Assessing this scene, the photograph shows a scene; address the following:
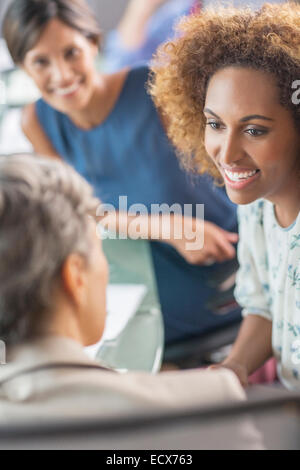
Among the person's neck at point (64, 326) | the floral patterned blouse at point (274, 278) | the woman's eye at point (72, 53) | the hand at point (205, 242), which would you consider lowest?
the person's neck at point (64, 326)

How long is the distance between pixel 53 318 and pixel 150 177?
1.21ft

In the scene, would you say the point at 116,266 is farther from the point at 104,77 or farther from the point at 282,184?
the point at 282,184

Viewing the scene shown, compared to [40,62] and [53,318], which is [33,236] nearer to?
[53,318]

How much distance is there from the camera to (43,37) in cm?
66

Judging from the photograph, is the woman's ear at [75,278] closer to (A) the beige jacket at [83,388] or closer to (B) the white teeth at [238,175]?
(A) the beige jacket at [83,388]

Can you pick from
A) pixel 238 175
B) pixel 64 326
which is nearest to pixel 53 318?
pixel 64 326

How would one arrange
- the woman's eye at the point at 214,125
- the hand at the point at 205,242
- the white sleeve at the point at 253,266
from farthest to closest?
the hand at the point at 205,242 < the white sleeve at the point at 253,266 < the woman's eye at the point at 214,125

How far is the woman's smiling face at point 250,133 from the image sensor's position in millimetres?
398

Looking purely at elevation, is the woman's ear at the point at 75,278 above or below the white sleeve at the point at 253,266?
below

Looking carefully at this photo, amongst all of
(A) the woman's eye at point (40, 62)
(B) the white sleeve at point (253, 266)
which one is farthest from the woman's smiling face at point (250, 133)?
(A) the woman's eye at point (40, 62)

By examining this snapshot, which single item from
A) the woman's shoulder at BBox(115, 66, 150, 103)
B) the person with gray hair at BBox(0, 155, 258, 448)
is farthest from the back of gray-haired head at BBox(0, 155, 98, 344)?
the woman's shoulder at BBox(115, 66, 150, 103)

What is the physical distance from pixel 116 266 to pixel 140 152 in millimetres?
154

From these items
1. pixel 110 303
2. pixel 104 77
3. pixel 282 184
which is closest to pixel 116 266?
pixel 110 303

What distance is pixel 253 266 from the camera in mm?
573
